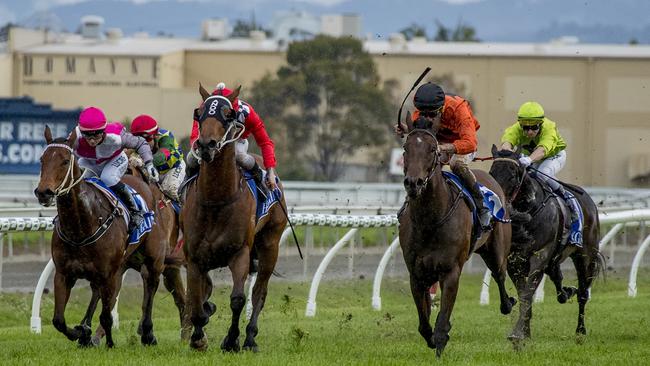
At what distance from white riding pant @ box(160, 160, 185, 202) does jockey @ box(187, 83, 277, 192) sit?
144cm

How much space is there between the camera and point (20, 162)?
39.3 meters

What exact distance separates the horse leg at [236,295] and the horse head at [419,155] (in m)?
1.33

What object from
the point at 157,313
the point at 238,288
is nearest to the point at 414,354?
the point at 238,288

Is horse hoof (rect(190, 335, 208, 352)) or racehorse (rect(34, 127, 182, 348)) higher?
racehorse (rect(34, 127, 182, 348))

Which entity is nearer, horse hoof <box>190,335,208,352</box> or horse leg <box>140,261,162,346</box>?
horse hoof <box>190,335,208,352</box>

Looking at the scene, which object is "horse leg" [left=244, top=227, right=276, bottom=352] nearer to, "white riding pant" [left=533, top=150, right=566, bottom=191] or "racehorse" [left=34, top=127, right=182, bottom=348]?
"racehorse" [left=34, top=127, right=182, bottom=348]

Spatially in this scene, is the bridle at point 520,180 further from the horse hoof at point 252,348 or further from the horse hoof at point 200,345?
the horse hoof at point 200,345

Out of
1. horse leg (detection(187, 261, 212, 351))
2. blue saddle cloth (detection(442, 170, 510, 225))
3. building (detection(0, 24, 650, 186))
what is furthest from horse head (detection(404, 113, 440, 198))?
building (detection(0, 24, 650, 186))

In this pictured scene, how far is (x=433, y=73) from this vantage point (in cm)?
5288

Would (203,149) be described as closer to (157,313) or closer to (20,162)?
(157,313)

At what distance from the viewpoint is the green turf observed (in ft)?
31.4

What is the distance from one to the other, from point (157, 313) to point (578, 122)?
34.4 meters

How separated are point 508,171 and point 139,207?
2.83 metres

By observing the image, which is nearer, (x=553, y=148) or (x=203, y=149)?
(x=203, y=149)
